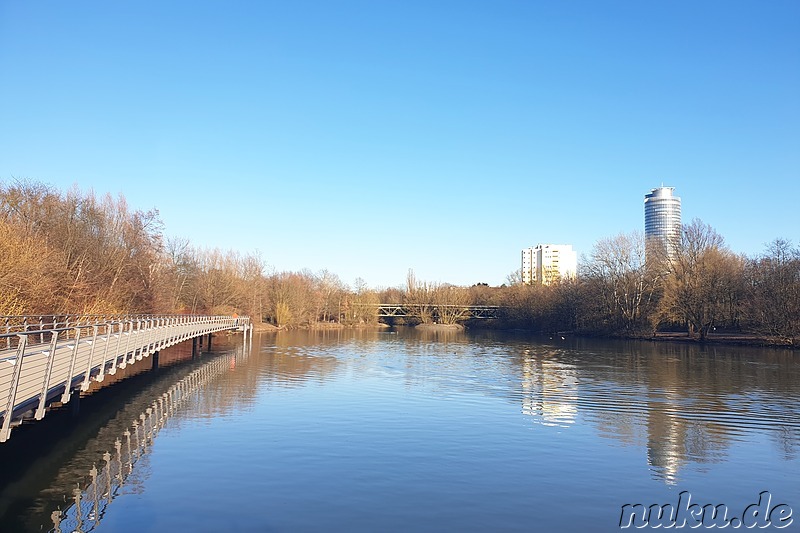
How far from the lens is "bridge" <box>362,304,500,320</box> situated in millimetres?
109062

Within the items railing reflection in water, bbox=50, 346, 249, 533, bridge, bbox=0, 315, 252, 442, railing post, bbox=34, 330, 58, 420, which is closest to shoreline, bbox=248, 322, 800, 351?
railing reflection in water, bbox=50, 346, 249, 533

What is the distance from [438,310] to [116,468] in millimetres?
97834

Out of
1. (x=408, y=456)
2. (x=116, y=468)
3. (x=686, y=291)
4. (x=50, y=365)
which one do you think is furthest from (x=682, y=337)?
(x=50, y=365)

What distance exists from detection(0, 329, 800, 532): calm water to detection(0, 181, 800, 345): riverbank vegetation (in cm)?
977

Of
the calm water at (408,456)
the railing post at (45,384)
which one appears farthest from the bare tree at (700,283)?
the railing post at (45,384)

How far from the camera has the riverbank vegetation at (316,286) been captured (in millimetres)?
33938

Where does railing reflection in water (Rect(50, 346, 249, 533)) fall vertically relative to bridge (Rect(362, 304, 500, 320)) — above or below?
below

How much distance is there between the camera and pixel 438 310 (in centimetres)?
11062

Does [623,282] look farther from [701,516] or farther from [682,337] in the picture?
[701,516]

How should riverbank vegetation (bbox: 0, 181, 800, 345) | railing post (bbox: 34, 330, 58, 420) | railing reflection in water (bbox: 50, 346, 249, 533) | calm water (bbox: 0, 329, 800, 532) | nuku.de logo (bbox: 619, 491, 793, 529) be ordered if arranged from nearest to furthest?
railing reflection in water (bbox: 50, 346, 249, 533), nuku.de logo (bbox: 619, 491, 793, 529), calm water (bbox: 0, 329, 800, 532), railing post (bbox: 34, 330, 58, 420), riverbank vegetation (bbox: 0, 181, 800, 345)

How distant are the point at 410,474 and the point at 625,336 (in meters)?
64.7

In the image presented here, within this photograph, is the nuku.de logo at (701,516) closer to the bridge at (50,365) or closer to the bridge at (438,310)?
the bridge at (50,365)

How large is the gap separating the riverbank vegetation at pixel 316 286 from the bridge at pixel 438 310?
29cm

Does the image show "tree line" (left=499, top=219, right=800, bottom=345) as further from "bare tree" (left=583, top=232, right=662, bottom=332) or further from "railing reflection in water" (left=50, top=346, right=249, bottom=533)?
"railing reflection in water" (left=50, top=346, right=249, bottom=533)
